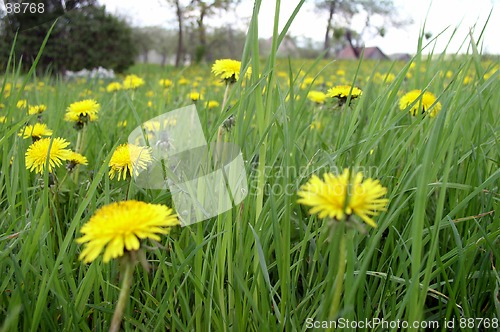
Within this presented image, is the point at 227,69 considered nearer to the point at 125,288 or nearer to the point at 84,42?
the point at 125,288

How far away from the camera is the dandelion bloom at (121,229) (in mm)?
283

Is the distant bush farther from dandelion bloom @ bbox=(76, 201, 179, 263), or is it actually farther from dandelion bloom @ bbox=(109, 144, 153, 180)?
dandelion bloom @ bbox=(76, 201, 179, 263)

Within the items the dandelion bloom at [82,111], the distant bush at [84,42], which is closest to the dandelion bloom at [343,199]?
the dandelion bloom at [82,111]

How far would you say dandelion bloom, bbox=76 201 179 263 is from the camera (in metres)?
0.28

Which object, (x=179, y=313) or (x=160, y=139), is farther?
(x=160, y=139)

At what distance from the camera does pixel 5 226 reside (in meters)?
0.60

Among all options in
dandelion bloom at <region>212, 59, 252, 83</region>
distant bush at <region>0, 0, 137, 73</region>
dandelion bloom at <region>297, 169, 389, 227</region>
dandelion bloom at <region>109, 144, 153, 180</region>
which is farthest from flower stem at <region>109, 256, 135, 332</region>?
distant bush at <region>0, 0, 137, 73</region>

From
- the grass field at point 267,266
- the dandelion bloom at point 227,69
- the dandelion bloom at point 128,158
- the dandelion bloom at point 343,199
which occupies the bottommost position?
the grass field at point 267,266

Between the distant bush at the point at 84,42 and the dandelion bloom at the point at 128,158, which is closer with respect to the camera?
the dandelion bloom at the point at 128,158

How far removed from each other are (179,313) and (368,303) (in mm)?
218

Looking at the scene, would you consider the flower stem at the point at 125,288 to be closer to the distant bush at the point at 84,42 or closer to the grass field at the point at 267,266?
the grass field at the point at 267,266

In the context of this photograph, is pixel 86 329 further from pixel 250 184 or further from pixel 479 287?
pixel 479 287

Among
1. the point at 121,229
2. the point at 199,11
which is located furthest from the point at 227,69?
the point at 199,11

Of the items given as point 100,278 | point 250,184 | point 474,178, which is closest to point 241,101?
point 250,184
